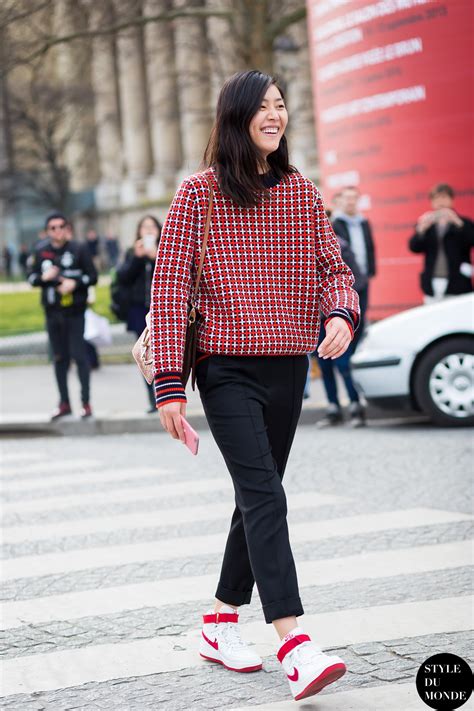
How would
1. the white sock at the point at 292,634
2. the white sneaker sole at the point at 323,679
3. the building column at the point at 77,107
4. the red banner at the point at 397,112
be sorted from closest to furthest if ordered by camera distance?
1. the white sneaker sole at the point at 323,679
2. the white sock at the point at 292,634
3. the red banner at the point at 397,112
4. the building column at the point at 77,107

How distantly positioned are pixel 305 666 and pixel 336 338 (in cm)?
102

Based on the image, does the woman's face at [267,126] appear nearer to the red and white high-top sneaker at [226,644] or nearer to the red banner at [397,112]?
the red and white high-top sneaker at [226,644]

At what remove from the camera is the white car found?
10.4 m

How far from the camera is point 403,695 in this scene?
4.14m

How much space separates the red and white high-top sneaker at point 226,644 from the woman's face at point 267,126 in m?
1.56

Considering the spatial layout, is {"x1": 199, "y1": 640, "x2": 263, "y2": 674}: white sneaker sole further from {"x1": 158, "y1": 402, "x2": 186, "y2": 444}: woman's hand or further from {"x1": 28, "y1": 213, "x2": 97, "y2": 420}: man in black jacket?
{"x1": 28, "y1": 213, "x2": 97, "y2": 420}: man in black jacket

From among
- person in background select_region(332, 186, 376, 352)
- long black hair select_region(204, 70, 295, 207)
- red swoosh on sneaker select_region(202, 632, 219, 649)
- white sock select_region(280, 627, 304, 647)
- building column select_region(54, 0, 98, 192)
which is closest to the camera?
white sock select_region(280, 627, 304, 647)

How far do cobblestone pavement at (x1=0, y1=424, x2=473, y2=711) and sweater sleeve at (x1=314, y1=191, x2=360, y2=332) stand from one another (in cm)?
120

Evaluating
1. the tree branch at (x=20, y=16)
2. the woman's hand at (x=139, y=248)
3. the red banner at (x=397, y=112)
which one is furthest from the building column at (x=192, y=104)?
the woman's hand at (x=139, y=248)

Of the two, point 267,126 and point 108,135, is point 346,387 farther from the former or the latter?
point 108,135

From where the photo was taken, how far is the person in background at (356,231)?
11664 millimetres

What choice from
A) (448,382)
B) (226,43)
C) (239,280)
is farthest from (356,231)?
(226,43)

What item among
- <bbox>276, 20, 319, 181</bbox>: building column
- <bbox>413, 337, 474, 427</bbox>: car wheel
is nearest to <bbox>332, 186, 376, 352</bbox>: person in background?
<bbox>413, 337, 474, 427</bbox>: car wheel

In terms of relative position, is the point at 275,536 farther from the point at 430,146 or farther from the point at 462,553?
the point at 430,146
